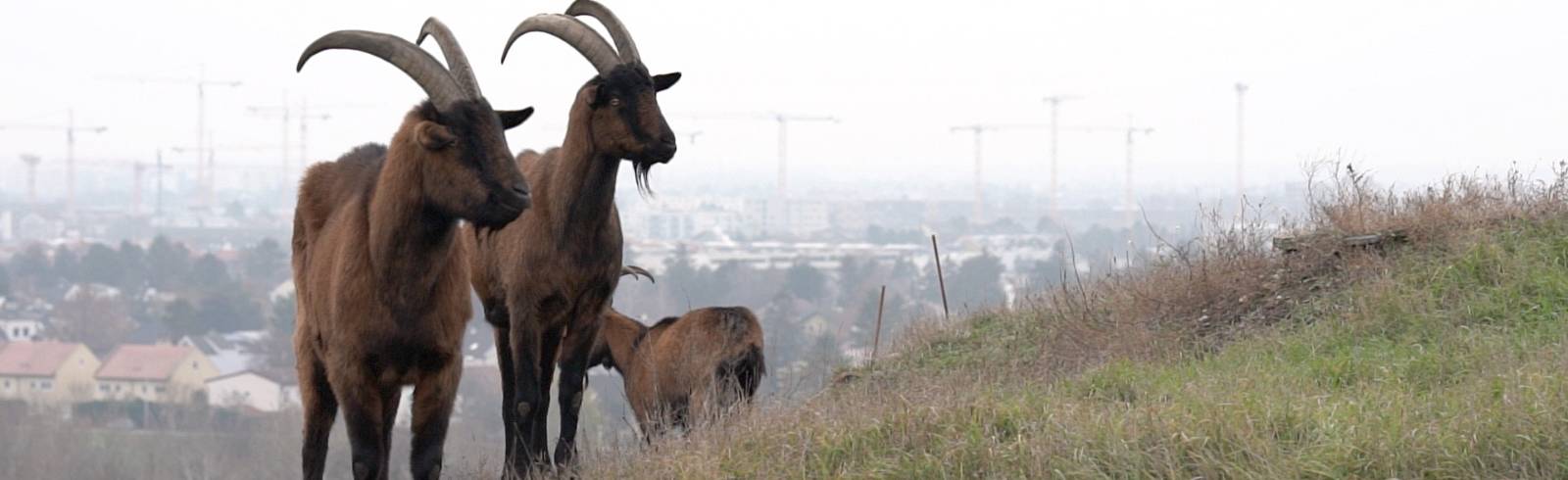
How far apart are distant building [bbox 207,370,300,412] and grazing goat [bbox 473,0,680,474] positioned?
1479 inches

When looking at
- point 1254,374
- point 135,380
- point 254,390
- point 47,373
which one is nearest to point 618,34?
point 1254,374

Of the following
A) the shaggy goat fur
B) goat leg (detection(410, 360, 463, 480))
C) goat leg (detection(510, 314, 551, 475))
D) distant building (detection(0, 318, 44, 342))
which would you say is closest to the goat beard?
goat leg (detection(510, 314, 551, 475))

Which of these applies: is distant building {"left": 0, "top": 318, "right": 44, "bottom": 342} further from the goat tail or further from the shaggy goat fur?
the shaggy goat fur

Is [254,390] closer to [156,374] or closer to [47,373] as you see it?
[156,374]

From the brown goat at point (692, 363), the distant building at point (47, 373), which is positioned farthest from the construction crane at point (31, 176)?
the brown goat at point (692, 363)

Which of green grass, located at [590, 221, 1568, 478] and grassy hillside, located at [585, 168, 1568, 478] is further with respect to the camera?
grassy hillside, located at [585, 168, 1568, 478]

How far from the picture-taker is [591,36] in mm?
9852

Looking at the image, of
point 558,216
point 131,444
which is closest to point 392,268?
point 558,216

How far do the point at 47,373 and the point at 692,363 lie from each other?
47895 millimetres

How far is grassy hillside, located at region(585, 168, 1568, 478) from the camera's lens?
6.76 meters

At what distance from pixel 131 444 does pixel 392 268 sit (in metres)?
32.3

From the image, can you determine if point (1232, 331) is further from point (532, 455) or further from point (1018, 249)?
point (1018, 249)

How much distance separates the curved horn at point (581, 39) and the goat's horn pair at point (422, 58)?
5.09 ft

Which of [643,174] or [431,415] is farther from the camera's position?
[643,174]
